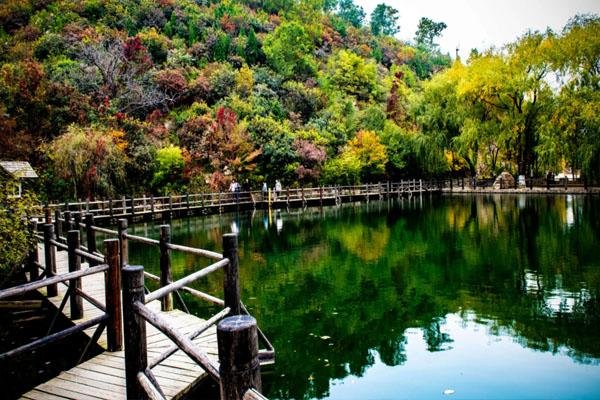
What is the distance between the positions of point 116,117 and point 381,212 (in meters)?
17.6

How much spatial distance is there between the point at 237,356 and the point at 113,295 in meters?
3.40

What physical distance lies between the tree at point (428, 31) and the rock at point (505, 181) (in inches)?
2707

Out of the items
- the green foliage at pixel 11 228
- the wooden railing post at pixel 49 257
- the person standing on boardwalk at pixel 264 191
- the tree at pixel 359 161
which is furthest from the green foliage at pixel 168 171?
the wooden railing post at pixel 49 257

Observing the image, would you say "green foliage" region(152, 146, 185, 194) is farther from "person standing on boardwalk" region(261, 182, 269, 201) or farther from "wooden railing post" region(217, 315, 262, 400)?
"wooden railing post" region(217, 315, 262, 400)

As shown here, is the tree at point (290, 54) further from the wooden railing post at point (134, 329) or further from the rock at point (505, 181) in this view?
the wooden railing post at point (134, 329)

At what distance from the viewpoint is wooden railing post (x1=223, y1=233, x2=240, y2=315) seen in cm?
527

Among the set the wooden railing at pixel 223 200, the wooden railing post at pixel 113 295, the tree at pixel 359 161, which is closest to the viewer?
the wooden railing post at pixel 113 295

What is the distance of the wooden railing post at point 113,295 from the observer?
493 cm

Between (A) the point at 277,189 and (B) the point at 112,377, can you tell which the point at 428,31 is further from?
(B) the point at 112,377

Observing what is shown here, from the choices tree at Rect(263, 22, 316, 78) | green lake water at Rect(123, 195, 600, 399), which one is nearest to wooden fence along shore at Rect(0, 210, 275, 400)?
green lake water at Rect(123, 195, 600, 399)

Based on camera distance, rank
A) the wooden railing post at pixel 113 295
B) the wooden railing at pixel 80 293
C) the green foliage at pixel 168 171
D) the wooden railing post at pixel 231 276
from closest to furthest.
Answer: the wooden railing at pixel 80 293 < the wooden railing post at pixel 113 295 < the wooden railing post at pixel 231 276 < the green foliage at pixel 168 171

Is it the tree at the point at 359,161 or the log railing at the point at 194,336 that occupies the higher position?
the tree at the point at 359,161

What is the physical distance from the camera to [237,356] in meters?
1.97

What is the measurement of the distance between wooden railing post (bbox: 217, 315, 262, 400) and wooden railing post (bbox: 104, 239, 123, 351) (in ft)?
10.8
